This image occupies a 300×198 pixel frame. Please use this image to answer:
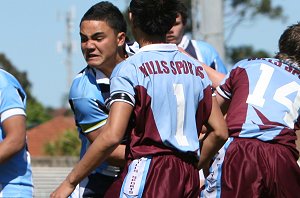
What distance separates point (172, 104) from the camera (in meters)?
5.88

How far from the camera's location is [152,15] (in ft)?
19.5

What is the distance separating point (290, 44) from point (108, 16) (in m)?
1.34

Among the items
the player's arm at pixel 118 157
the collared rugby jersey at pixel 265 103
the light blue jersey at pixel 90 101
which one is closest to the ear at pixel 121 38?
the light blue jersey at pixel 90 101

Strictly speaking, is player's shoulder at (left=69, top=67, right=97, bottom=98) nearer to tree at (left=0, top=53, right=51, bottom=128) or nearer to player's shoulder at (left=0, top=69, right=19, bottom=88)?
player's shoulder at (left=0, top=69, right=19, bottom=88)

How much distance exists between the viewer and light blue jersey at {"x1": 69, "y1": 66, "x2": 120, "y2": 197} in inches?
251

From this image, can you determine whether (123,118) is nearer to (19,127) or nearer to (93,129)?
(93,129)

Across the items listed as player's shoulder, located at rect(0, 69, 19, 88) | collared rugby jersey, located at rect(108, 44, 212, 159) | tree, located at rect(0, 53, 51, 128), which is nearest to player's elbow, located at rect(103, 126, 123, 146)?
collared rugby jersey, located at rect(108, 44, 212, 159)

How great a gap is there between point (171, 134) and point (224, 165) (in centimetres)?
111

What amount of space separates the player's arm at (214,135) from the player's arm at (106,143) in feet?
2.20

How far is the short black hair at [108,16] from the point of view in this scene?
6473mm

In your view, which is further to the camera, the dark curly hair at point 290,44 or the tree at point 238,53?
the tree at point 238,53

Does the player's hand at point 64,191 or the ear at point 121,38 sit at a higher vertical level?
the ear at point 121,38

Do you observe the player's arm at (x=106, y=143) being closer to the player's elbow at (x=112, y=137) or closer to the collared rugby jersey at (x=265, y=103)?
the player's elbow at (x=112, y=137)

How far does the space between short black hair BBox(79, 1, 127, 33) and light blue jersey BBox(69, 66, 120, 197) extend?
317 millimetres
